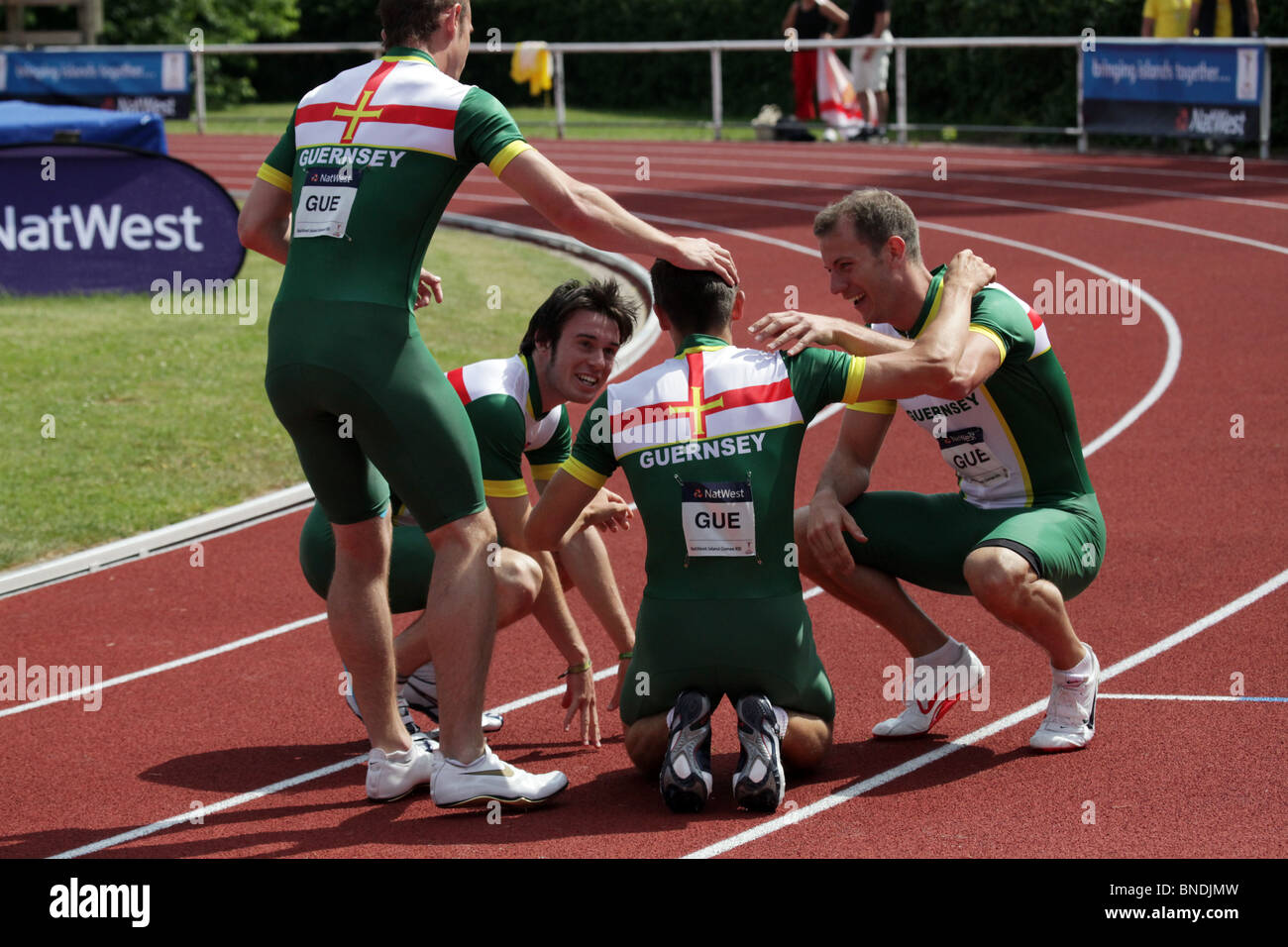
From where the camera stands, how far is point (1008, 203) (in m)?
16.0

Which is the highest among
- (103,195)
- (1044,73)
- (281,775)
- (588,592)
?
(1044,73)

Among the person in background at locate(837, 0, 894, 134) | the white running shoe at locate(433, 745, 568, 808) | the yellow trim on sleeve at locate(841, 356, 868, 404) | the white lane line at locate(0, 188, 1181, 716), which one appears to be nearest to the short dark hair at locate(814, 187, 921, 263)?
the yellow trim on sleeve at locate(841, 356, 868, 404)

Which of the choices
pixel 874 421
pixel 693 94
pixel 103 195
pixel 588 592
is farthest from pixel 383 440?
pixel 693 94

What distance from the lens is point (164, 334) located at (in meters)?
11.7

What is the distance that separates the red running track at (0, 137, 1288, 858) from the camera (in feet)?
13.7

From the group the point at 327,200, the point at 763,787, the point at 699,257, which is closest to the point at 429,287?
the point at 327,200

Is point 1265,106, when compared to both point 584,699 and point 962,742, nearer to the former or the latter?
point 962,742

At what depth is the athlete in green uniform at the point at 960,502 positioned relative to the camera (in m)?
4.64

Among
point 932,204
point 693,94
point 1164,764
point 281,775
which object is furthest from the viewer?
point 693,94

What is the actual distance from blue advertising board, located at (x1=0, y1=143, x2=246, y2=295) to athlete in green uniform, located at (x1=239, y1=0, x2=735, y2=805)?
8.33 m

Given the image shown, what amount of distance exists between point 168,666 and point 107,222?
733 cm

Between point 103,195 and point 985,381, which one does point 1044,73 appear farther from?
point 985,381

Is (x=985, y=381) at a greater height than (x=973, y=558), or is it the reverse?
(x=985, y=381)

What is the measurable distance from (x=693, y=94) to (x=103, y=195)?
19971 mm
